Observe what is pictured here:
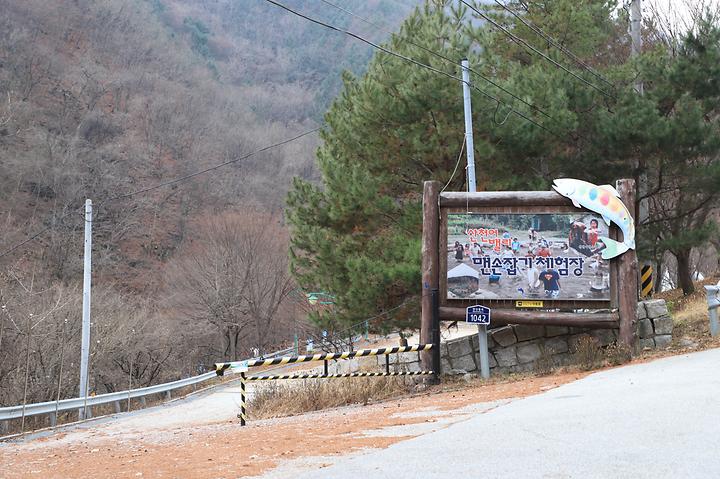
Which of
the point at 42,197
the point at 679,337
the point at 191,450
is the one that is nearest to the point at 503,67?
the point at 679,337

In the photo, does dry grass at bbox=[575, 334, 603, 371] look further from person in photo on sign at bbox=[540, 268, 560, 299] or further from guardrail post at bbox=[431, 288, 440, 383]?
guardrail post at bbox=[431, 288, 440, 383]

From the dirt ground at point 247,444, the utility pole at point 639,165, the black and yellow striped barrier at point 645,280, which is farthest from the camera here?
the black and yellow striped barrier at point 645,280

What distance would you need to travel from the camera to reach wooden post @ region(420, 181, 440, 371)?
17219mm

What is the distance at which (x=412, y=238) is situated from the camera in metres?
21.6

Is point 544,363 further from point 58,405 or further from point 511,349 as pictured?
point 58,405

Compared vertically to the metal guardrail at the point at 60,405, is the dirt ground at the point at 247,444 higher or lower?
higher

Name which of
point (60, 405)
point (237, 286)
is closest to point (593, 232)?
point (60, 405)

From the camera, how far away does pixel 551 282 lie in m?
17.1

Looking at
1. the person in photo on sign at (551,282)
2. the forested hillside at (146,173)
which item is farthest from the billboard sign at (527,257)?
the forested hillside at (146,173)

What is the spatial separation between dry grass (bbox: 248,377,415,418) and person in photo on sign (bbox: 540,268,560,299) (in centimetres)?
342

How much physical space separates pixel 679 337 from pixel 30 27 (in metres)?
95.8

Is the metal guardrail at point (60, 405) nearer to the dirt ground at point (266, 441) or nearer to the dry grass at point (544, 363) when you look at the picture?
the dirt ground at point (266, 441)

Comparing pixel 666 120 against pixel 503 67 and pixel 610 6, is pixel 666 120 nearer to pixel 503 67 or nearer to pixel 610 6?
pixel 503 67

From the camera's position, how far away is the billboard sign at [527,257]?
55.9ft
